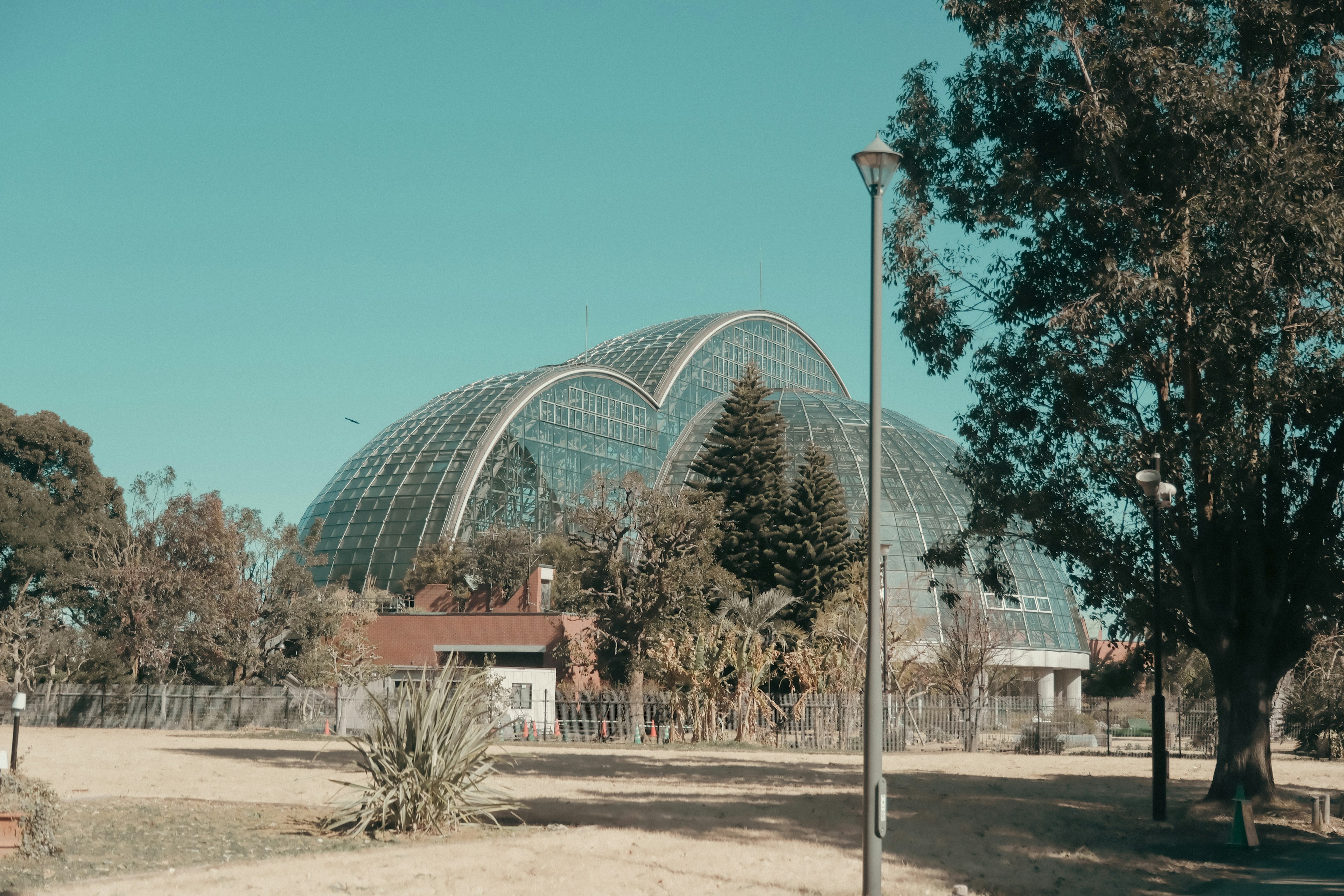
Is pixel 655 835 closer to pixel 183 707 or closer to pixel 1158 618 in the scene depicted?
pixel 1158 618

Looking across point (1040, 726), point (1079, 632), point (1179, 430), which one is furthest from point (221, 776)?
point (1079, 632)

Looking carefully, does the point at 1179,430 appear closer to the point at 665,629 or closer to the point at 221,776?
the point at 221,776

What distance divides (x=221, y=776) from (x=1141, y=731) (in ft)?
180

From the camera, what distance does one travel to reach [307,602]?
1914 inches

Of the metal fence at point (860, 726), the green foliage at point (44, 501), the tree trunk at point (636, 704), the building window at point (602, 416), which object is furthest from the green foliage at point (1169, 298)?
the building window at point (602, 416)

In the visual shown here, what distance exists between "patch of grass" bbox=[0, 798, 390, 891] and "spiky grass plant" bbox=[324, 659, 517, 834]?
523 millimetres

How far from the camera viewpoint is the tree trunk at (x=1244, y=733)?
2022 cm

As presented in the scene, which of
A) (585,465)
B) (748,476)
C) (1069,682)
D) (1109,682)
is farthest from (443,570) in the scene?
(1109,682)

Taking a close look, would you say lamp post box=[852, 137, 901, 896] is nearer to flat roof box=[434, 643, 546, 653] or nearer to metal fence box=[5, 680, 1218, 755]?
metal fence box=[5, 680, 1218, 755]

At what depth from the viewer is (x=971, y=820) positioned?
18.4m

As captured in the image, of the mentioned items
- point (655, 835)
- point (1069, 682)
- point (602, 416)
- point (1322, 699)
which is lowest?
point (1069, 682)

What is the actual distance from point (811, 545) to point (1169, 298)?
31.4 m

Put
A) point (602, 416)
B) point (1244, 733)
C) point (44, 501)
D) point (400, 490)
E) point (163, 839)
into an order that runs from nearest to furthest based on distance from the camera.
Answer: point (163, 839)
point (1244, 733)
point (44, 501)
point (400, 490)
point (602, 416)

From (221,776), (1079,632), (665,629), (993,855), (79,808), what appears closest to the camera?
(993,855)
